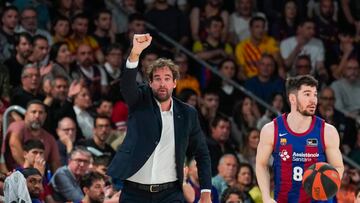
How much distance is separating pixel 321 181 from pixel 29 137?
15.1 ft

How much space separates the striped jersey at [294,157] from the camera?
10344mm

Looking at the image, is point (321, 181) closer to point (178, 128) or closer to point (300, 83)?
point (300, 83)

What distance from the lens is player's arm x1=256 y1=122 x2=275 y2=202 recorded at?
33.8 feet

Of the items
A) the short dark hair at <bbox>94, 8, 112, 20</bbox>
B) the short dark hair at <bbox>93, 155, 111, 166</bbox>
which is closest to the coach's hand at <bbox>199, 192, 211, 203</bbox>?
the short dark hair at <bbox>93, 155, 111, 166</bbox>

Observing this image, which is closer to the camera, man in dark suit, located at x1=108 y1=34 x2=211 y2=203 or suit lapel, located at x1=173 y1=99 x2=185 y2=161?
man in dark suit, located at x1=108 y1=34 x2=211 y2=203

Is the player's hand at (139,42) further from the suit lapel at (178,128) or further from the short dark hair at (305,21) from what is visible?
the short dark hair at (305,21)

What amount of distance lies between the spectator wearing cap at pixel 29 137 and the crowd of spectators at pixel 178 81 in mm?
14

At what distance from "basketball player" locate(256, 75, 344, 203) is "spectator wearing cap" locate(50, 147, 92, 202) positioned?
341 centimetres

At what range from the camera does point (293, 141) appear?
34.1 ft

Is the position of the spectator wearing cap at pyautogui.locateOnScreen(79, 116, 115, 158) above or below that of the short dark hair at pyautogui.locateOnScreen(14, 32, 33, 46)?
below

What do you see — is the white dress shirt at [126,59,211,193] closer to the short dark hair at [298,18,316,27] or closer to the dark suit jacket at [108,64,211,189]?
the dark suit jacket at [108,64,211,189]

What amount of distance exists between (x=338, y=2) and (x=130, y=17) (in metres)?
3.61

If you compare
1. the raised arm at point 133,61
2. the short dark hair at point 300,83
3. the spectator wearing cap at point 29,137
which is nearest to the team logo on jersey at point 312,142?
the short dark hair at point 300,83

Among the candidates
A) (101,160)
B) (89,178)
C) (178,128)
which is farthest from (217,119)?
(178,128)
